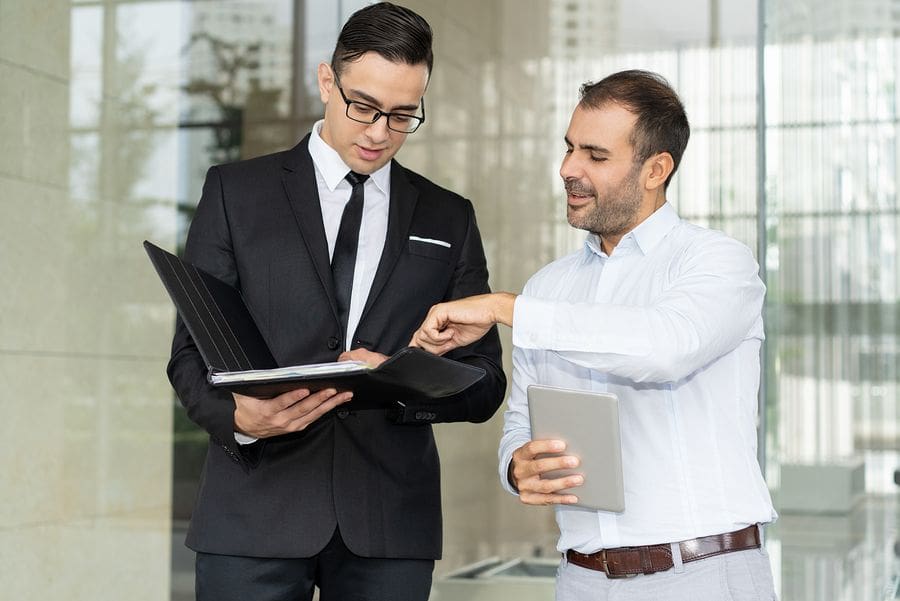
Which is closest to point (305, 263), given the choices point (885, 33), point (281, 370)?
point (281, 370)

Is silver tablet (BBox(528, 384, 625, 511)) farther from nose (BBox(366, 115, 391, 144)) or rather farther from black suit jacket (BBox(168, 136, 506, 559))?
nose (BBox(366, 115, 391, 144))

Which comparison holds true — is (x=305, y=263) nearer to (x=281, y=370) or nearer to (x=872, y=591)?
(x=281, y=370)

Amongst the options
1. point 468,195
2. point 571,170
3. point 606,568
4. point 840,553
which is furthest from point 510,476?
point 468,195

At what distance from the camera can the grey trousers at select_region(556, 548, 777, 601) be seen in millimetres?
2240

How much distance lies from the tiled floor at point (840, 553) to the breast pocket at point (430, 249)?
9.47ft

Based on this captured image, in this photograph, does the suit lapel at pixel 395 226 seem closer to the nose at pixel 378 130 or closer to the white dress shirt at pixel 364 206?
the white dress shirt at pixel 364 206

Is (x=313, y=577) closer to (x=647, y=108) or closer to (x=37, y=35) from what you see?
(x=647, y=108)

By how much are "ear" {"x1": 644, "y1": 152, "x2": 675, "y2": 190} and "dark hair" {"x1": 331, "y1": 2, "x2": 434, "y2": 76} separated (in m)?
0.54

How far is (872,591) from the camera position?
17.1 ft

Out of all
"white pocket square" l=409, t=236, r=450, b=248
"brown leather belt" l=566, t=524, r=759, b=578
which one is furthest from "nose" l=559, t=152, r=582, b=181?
"brown leather belt" l=566, t=524, r=759, b=578

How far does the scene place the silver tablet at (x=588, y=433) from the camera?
2.13 meters

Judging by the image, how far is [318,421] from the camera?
2.55 metres

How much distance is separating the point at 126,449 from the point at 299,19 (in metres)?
2.17

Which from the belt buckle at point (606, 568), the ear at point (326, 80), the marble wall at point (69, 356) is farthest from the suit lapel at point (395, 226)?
the marble wall at point (69, 356)
